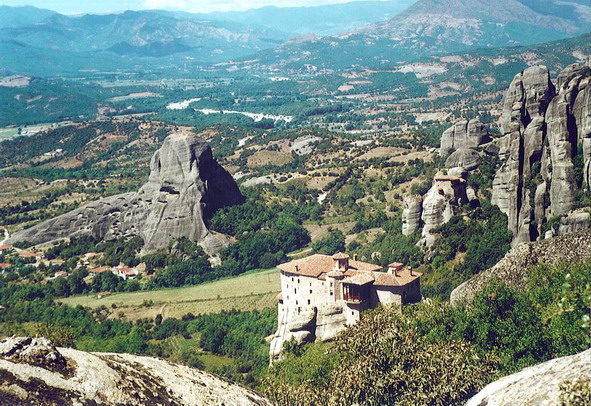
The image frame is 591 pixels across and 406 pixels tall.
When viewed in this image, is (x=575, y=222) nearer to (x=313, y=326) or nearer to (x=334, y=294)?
(x=334, y=294)

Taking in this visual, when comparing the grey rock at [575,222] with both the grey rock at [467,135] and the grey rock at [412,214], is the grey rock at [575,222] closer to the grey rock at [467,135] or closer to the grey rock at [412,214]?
the grey rock at [412,214]

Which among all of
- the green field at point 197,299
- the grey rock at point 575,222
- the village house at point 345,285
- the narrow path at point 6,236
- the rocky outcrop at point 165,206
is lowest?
the narrow path at point 6,236

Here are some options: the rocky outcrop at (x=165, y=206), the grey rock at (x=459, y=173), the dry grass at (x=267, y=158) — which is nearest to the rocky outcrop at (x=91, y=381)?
the grey rock at (x=459, y=173)

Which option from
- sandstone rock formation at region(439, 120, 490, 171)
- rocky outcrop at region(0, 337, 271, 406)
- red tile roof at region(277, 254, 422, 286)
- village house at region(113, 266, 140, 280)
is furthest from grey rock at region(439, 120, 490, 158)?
rocky outcrop at region(0, 337, 271, 406)

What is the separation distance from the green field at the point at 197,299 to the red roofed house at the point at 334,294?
52.4 feet

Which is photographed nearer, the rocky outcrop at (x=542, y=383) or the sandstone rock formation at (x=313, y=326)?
the rocky outcrop at (x=542, y=383)

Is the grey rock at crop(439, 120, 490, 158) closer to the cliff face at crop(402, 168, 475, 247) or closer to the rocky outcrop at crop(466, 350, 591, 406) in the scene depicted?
the cliff face at crop(402, 168, 475, 247)

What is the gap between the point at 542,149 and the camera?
172 ft

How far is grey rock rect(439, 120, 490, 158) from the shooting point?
7381cm

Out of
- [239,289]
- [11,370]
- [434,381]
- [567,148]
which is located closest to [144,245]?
[239,289]

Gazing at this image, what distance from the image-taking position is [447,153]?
7994 centimetres

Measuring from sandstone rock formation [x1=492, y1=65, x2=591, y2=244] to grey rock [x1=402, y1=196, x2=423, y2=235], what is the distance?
797 cm

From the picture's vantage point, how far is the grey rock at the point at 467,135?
73812mm

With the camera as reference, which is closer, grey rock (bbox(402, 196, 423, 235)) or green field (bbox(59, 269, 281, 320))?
green field (bbox(59, 269, 281, 320))
